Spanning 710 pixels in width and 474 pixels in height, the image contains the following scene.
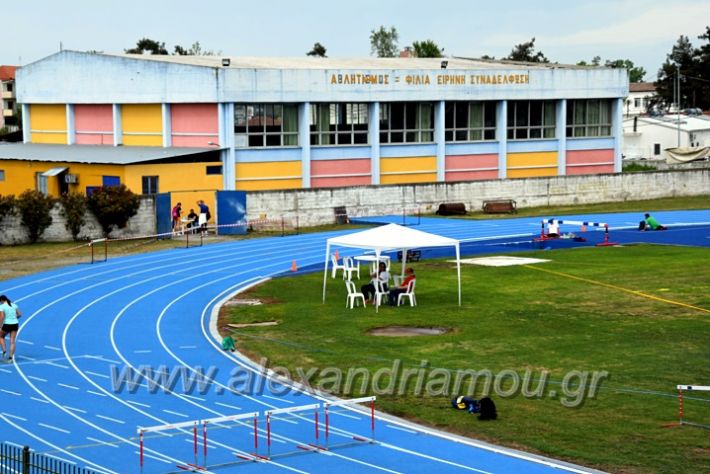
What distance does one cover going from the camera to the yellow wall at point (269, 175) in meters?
64.8

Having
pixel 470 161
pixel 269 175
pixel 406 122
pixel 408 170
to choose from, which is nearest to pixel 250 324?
pixel 269 175

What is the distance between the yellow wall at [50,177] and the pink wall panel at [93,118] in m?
5.62

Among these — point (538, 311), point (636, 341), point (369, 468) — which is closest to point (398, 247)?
point (538, 311)

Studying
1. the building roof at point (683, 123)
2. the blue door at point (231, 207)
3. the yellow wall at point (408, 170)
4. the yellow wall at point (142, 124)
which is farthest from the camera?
the building roof at point (683, 123)

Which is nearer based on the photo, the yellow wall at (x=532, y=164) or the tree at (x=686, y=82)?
the yellow wall at (x=532, y=164)

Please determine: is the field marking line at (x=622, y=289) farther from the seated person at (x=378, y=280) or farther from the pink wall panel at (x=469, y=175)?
the pink wall panel at (x=469, y=175)

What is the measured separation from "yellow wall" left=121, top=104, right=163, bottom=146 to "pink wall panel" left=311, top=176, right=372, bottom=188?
8499mm

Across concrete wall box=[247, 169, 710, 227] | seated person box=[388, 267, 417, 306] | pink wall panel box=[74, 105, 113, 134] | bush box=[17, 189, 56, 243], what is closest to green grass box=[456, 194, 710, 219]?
concrete wall box=[247, 169, 710, 227]

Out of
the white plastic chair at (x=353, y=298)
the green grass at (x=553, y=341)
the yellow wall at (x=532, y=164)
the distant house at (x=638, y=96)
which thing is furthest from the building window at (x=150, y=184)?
the distant house at (x=638, y=96)

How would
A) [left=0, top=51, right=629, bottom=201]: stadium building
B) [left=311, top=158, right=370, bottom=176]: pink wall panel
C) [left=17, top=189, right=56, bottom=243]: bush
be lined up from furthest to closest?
[left=311, top=158, right=370, bottom=176]: pink wall panel < [left=0, top=51, right=629, bottom=201]: stadium building < [left=17, top=189, right=56, bottom=243]: bush

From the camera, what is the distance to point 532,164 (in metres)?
75.5

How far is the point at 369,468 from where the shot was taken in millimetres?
19938

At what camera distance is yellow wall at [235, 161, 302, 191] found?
6481 centimetres

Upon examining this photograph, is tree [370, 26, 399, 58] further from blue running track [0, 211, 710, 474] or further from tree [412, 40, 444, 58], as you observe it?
blue running track [0, 211, 710, 474]
